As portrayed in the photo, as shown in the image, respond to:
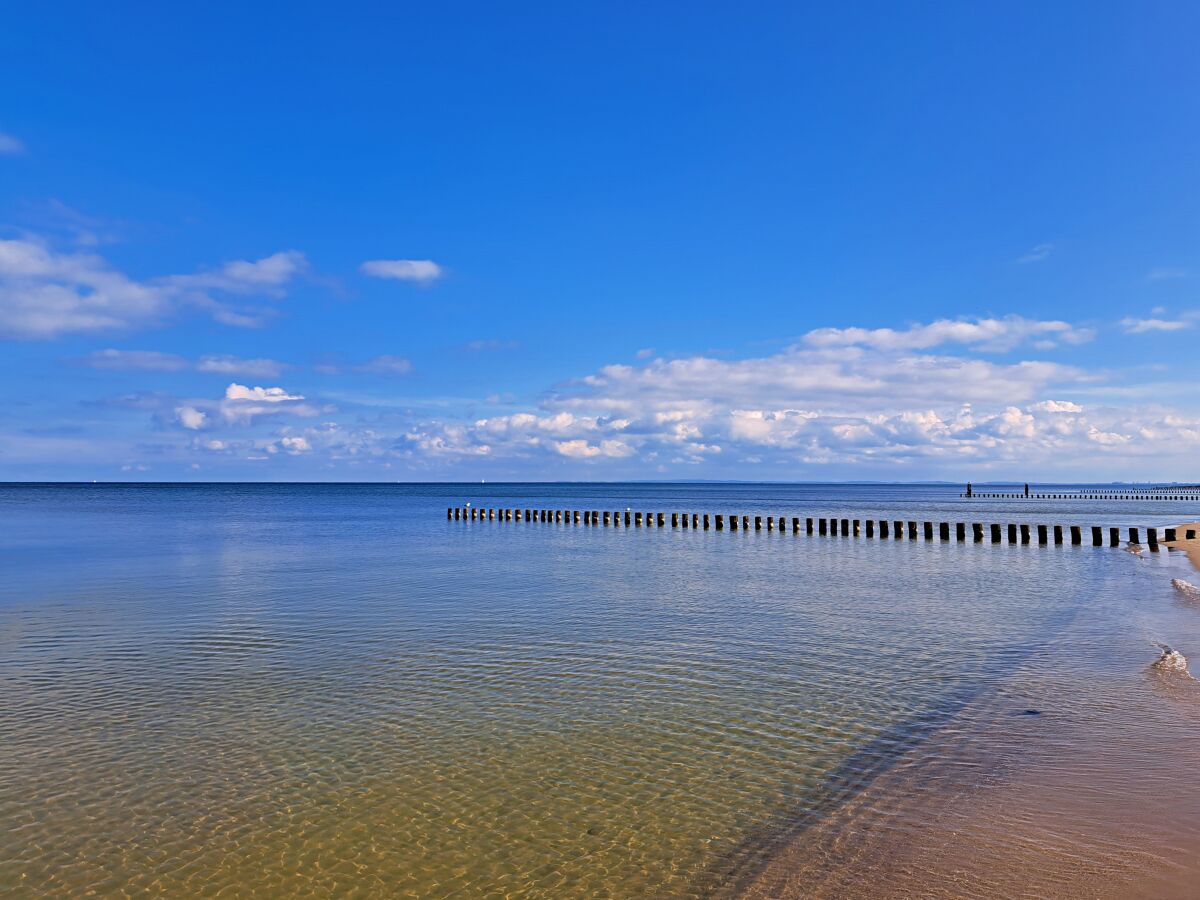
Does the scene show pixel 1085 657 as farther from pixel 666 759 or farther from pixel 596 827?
pixel 596 827

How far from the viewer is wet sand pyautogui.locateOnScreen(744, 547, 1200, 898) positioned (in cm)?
648

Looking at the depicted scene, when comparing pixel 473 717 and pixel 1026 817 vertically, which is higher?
pixel 473 717

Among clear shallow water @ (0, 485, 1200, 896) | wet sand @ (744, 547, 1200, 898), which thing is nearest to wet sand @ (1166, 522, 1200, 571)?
clear shallow water @ (0, 485, 1200, 896)

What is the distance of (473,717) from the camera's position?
10953 mm

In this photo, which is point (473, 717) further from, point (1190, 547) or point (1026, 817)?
point (1190, 547)

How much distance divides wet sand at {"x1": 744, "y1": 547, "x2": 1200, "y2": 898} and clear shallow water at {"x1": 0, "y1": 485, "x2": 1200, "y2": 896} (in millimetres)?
405

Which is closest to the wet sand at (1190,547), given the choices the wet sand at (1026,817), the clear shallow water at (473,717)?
the clear shallow water at (473,717)

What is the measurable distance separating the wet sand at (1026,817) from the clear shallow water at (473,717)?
405 millimetres

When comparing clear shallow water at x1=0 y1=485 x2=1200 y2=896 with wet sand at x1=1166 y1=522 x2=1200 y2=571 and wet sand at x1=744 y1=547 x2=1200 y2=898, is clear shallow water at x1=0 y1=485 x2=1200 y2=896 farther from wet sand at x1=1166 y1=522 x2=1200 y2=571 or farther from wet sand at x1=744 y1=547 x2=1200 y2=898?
A: wet sand at x1=1166 y1=522 x2=1200 y2=571

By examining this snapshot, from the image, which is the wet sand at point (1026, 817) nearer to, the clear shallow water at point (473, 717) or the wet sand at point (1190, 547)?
the clear shallow water at point (473, 717)

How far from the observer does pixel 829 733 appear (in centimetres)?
1011

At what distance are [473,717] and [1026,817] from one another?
656cm

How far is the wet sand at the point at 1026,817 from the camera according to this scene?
6.48 metres

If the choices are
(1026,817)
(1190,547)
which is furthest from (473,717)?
(1190,547)
